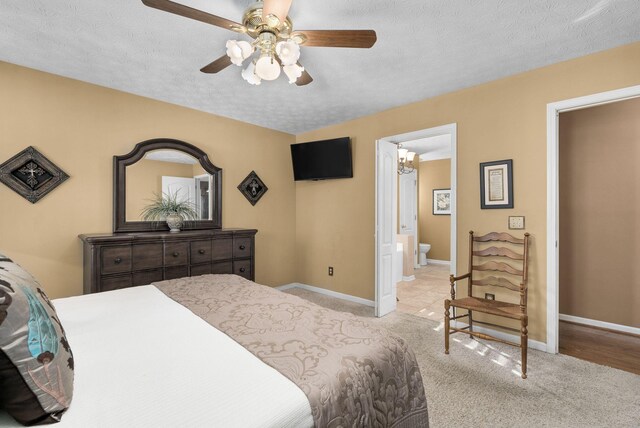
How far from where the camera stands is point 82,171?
2.85 meters

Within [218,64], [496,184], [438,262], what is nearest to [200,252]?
[218,64]

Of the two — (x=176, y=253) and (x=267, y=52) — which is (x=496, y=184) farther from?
(x=176, y=253)

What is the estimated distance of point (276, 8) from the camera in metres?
1.44

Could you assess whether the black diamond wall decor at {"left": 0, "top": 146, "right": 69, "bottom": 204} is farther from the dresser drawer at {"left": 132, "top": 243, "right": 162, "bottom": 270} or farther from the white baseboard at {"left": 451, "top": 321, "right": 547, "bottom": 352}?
the white baseboard at {"left": 451, "top": 321, "right": 547, "bottom": 352}

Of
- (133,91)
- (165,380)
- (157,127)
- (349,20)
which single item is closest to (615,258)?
(349,20)

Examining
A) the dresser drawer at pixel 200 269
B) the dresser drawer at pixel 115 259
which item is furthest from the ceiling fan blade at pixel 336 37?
the dresser drawer at pixel 200 269

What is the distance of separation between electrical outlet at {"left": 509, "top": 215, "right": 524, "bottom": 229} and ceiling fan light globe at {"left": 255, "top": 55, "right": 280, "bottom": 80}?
2519mm

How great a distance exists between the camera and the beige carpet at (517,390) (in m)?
1.76

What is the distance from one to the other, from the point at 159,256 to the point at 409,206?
5.11 meters

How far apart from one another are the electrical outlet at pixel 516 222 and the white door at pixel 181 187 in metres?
3.49

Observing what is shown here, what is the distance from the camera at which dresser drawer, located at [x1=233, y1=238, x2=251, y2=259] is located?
3420 millimetres

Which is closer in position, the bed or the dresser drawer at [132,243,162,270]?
the bed

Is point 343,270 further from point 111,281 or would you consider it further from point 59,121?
point 59,121

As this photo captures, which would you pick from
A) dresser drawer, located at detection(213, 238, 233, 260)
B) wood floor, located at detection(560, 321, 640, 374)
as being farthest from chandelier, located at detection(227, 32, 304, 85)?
wood floor, located at detection(560, 321, 640, 374)
